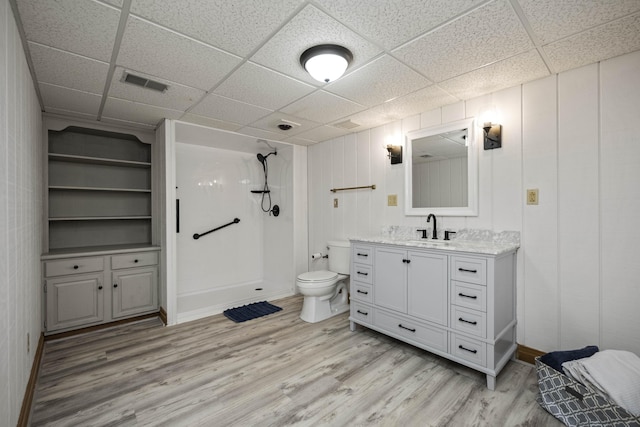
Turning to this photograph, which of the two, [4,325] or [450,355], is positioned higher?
[4,325]

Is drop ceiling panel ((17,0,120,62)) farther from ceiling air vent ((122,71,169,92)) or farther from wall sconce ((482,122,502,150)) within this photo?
wall sconce ((482,122,502,150))

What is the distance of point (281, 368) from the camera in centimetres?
221

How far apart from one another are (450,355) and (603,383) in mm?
846

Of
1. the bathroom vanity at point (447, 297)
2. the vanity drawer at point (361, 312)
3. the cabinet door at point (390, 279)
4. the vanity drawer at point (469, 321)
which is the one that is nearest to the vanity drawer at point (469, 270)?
the bathroom vanity at point (447, 297)

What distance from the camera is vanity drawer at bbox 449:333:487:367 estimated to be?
199cm

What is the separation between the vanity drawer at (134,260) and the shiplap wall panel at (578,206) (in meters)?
3.82

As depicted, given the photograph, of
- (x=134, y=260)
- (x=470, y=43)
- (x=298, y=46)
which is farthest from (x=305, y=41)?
(x=134, y=260)

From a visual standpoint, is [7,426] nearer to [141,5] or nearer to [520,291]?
[141,5]

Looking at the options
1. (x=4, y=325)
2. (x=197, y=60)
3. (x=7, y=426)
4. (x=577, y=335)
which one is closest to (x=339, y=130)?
(x=197, y=60)

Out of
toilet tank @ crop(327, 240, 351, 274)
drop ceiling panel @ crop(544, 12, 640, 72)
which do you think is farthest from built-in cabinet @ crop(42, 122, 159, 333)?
drop ceiling panel @ crop(544, 12, 640, 72)

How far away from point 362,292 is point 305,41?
85.1 inches

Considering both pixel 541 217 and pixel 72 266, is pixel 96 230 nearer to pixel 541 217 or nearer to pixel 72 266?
pixel 72 266

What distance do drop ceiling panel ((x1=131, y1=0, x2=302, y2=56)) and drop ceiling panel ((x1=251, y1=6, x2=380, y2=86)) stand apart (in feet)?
0.24

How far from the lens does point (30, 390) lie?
72.3 inches
